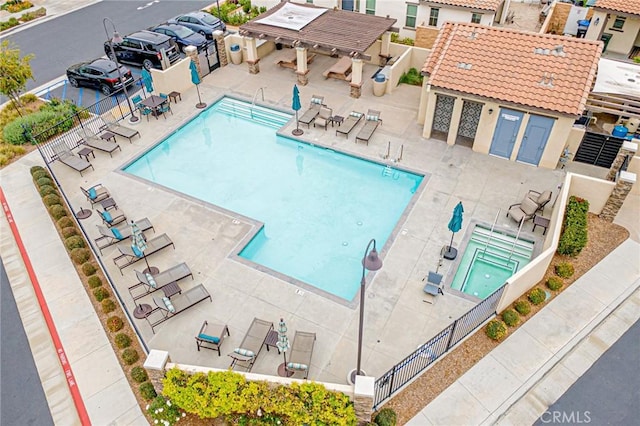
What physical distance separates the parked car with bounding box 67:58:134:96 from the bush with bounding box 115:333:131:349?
1644cm

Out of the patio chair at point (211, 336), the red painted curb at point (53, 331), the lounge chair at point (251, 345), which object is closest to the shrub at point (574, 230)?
the lounge chair at point (251, 345)

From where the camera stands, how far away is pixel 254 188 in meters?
19.4

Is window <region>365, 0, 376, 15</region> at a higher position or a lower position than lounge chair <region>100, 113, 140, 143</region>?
higher

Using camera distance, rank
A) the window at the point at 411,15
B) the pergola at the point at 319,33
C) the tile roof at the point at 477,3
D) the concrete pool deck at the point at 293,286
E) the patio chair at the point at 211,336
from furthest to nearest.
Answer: the window at the point at 411,15 < the tile roof at the point at 477,3 < the pergola at the point at 319,33 < the concrete pool deck at the point at 293,286 < the patio chair at the point at 211,336

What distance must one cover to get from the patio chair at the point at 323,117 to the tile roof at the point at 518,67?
505 cm

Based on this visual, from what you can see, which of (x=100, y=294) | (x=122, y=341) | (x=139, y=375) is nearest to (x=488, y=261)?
(x=139, y=375)

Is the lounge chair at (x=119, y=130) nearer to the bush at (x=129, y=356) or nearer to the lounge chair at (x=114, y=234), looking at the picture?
the lounge chair at (x=114, y=234)

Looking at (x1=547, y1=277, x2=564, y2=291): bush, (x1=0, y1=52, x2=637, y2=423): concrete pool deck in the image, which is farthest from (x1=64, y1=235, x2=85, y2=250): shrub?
(x1=547, y1=277, x2=564, y2=291): bush

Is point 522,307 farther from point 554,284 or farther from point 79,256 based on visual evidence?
point 79,256

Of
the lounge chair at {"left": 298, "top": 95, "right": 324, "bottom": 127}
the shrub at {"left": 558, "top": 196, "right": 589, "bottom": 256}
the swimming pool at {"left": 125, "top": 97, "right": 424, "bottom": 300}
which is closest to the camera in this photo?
the shrub at {"left": 558, "top": 196, "right": 589, "bottom": 256}

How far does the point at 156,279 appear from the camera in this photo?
1453 centimetres

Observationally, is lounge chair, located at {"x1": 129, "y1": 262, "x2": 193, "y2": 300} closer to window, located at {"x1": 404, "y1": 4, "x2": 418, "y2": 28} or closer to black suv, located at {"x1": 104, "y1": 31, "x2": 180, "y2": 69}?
black suv, located at {"x1": 104, "y1": 31, "x2": 180, "y2": 69}

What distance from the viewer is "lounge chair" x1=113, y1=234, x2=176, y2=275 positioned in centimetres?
1529

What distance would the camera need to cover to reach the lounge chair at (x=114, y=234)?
1591 cm
